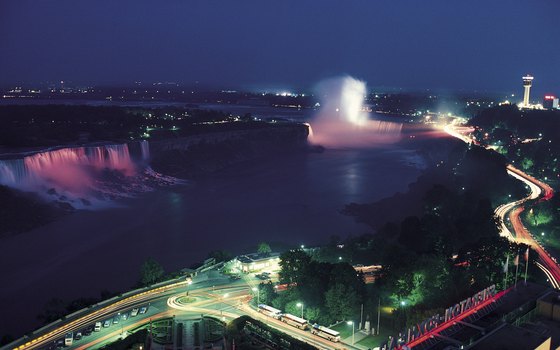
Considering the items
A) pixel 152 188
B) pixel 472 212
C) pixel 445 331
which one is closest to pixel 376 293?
pixel 445 331

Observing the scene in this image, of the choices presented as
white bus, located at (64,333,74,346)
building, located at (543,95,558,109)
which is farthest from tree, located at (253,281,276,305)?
building, located at (543,95,558,109)

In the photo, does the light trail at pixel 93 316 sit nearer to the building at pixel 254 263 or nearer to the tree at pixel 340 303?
the building at pixel 254 263

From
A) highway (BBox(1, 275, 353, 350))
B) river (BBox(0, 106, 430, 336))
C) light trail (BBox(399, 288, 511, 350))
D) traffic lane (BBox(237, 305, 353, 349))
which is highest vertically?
light trail (BBox(399, 288, 511, 350))

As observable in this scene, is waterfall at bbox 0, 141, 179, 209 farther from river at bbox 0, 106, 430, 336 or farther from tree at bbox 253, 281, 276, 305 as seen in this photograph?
tree at bbox 253, 281, 276, 305

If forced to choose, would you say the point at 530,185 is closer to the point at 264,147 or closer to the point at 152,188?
the point at 152,188

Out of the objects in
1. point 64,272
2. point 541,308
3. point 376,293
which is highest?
point 541,308

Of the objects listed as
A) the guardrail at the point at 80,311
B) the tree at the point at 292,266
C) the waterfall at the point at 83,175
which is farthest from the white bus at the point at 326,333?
the waterfall at the point at 83,175
